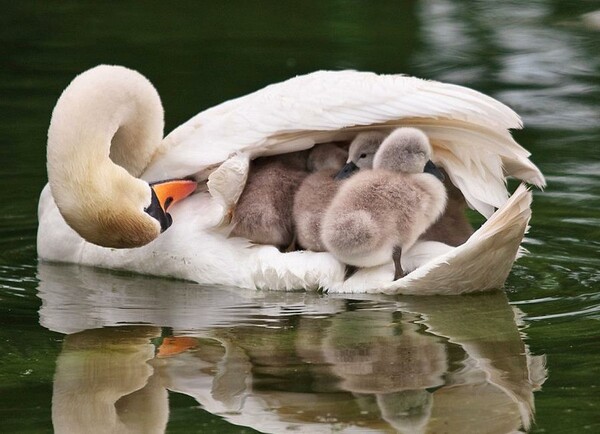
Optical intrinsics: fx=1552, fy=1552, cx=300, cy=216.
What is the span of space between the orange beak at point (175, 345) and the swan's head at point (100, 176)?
2.64 ft

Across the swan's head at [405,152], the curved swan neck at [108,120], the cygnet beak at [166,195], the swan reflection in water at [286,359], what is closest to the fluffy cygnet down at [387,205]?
the swan's head at [405,152]

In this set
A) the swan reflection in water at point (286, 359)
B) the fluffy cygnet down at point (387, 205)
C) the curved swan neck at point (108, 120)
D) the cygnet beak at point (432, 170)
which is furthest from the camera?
the curved swan neck at point (108, 120)

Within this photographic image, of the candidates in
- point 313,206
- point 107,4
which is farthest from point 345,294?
point 107,4

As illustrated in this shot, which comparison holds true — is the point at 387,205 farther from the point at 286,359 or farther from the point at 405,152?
the point at 286,359

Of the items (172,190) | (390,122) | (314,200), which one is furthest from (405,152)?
(172,190)

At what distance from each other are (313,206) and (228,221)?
1.44 feet

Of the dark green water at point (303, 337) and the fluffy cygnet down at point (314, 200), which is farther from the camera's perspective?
the fluffy cygnet down at point (314, 200)

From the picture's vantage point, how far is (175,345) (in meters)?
5.98

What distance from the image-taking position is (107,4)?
14.8m

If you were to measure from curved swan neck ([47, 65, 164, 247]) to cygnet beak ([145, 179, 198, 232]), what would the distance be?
6 cm

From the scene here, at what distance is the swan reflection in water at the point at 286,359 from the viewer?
4.98 metres

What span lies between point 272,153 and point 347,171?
40 centimetres

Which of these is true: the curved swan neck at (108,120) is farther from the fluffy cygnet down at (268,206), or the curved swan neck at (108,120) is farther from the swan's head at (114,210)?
the fluffy cygnet down at (268,206)

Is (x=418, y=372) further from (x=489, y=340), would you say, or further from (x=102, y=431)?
(x=102, y=431)
